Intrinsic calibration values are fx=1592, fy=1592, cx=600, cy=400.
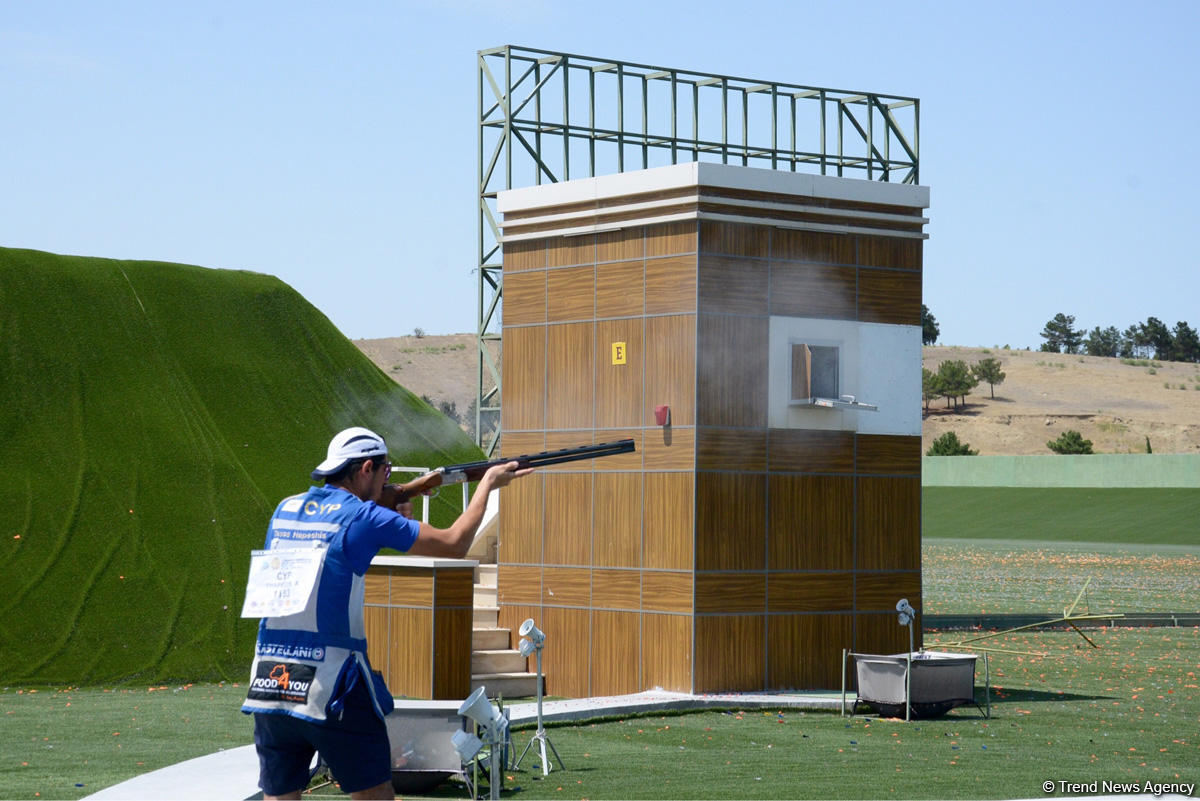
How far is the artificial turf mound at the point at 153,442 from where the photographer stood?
2281 cm

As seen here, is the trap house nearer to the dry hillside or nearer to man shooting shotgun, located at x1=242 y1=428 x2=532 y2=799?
man shooting shotgun, located at x1=242 y1=428 x2=532 y2=799

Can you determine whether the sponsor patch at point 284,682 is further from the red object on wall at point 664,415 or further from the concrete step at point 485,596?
the concrete step at point 485,596

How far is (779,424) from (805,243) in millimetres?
1983

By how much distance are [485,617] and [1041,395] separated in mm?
109436

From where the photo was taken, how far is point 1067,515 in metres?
63.4

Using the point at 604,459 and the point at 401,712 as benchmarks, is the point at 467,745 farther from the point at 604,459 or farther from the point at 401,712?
the point at 604,459

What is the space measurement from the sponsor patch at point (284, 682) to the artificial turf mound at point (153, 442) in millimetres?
16122

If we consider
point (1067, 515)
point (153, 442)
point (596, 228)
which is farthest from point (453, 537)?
point (1067, 515)

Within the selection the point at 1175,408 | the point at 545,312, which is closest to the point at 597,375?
the point at 545,312

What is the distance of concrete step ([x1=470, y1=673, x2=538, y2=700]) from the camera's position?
16812mm

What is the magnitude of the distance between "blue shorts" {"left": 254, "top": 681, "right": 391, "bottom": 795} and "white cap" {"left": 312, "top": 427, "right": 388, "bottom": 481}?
3.10ft

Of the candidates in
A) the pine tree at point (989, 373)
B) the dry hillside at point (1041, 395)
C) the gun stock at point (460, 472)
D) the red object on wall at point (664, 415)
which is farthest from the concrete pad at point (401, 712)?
the pine tree at point (989, 373)

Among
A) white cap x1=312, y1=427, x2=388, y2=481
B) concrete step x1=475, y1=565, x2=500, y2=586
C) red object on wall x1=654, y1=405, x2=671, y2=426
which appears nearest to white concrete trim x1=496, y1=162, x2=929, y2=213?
red object on wall x1=654, y1=405, x2=671, y2=426

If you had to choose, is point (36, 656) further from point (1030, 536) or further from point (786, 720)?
point (1030, 536)
